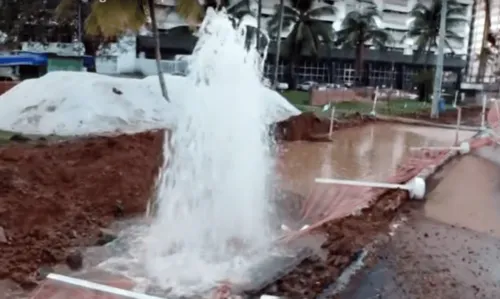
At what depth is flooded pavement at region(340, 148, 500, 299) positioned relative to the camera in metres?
5.93

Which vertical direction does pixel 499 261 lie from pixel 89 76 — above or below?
below

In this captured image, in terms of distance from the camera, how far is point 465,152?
1402 centimetres

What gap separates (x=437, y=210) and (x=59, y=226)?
5.57m

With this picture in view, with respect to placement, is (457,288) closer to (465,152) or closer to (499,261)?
(499,261)

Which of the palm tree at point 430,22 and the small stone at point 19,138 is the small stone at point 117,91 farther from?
the palm tree at point 430,22

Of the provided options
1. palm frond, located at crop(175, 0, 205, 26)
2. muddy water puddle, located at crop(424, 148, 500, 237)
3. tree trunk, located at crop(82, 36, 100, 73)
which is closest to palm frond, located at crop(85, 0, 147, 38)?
palm frond, located at crop(175, 0, 205, 26)

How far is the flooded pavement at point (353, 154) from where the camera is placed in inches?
491

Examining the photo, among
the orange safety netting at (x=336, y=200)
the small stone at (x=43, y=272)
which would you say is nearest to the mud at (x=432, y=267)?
the orange safety netting at (x=336, y=200)

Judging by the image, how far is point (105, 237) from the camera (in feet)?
26.1

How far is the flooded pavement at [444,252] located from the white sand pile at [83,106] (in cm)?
868

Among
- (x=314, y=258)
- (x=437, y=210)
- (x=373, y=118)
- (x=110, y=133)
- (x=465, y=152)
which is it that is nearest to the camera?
(x=314, y=258)

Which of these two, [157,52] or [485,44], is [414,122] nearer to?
[157,52]

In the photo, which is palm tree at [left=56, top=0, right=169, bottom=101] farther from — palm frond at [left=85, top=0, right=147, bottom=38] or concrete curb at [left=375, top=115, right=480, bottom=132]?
concrete curb at [left=375, top=115, right=480, bottom=132]

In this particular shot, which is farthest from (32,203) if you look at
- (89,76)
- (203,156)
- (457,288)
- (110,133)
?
(89,76)
